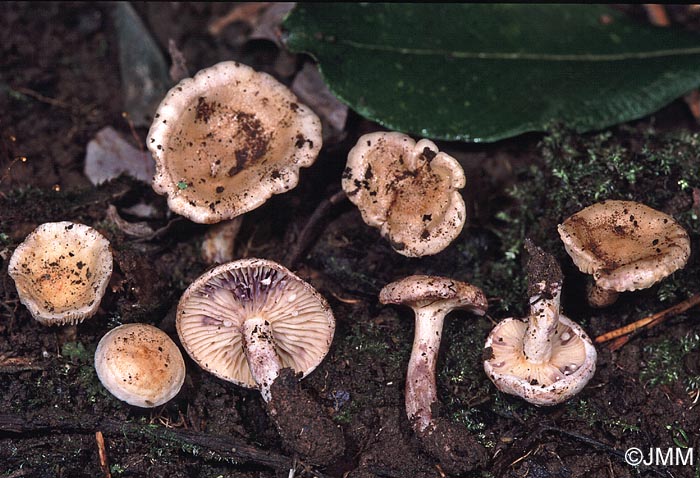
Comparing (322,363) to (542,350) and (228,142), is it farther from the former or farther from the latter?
(228,142)

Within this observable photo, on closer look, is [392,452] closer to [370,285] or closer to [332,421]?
[332,421]

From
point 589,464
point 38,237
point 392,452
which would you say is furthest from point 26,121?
point 589,464

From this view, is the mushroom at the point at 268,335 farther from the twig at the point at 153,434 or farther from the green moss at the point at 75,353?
the green moss at the point at 75,353

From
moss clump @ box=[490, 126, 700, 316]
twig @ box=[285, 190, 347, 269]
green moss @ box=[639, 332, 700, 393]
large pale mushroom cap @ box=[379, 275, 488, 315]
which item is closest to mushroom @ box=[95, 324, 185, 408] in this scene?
twig @ box=[285, 190, 347, 269]

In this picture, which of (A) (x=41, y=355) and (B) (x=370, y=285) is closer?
(A) (x=41, y=355)

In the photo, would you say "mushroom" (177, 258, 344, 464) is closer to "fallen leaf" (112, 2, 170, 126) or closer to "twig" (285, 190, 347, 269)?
"twig" (285, 190, 347, 269)

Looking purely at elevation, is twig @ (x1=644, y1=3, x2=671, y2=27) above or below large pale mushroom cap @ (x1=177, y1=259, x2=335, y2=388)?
above

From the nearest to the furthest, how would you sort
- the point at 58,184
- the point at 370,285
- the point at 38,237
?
the point at 38,237
the point at 370,285
the point at 58,184
